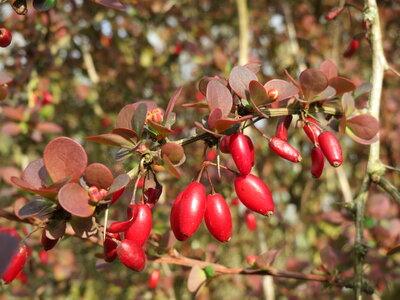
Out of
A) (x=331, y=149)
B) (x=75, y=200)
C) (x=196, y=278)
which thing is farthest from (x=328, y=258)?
(x=75, y=200)

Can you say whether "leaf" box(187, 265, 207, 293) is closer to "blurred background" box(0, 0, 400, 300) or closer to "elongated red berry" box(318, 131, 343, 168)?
"elongated red berry" box(318, 131, 343, 168)

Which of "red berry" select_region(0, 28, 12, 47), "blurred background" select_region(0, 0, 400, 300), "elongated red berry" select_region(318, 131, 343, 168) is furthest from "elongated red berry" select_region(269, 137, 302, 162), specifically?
"blurred background" select_region(0, 0, 400, 300)

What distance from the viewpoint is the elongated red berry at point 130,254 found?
73 cm

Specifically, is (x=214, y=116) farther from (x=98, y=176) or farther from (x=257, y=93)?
(x=98, y=176)

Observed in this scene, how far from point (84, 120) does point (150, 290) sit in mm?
1623

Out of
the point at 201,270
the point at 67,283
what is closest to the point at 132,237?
the point at 201,270

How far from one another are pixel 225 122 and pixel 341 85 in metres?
0.33

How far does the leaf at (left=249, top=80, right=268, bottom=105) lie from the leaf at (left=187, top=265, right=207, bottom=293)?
510mm

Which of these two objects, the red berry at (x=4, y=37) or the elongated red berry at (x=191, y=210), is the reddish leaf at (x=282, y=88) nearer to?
the elongated red berry at (x=191, y=210)

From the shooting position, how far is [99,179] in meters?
0.74

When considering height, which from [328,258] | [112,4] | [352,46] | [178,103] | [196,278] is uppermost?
[112,4]

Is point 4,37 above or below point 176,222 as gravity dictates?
above

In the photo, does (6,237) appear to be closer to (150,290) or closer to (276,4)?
(150,290)

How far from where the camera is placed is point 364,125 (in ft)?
3.29
